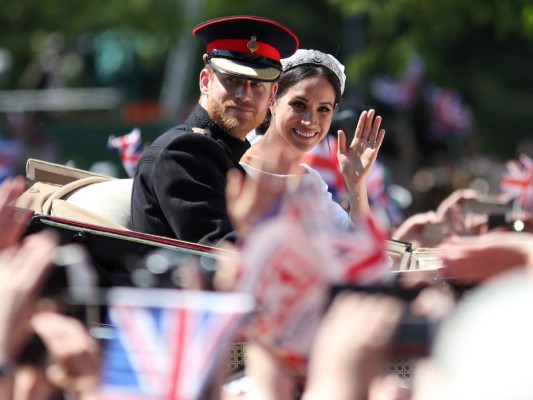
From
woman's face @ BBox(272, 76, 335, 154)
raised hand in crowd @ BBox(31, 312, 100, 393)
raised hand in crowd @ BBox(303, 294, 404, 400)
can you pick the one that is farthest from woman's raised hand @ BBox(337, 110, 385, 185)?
raised hand in crowd @ BBox(303, 294, 404, 400)

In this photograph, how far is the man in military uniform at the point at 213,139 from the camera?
4250 mm

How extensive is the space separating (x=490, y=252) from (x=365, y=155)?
2902 mm

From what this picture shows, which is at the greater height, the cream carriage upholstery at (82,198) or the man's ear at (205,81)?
the man's ear at (205,81)

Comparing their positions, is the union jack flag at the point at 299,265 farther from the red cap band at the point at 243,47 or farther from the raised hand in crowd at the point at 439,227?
the raised hand in crowd at the point at 439,227

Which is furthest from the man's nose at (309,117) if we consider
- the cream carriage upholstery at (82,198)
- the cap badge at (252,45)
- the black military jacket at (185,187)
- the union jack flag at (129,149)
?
the union jack flag at (129,149)

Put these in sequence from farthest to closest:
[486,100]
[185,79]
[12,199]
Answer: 1. [486,100]
2. [185,79]
3. [12,199]

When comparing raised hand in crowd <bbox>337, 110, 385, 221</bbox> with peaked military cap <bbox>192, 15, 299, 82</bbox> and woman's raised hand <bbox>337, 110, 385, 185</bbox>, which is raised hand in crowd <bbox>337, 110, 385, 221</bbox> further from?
peaked military cap <bbox>192, 15, 299, 82</bbox>

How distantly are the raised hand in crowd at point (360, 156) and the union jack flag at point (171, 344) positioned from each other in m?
2.77

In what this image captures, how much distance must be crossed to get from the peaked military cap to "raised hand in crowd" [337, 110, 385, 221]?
51 cm

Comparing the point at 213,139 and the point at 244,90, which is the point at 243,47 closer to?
the point at 244,90

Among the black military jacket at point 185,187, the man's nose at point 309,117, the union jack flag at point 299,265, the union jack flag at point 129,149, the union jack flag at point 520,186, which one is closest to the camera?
the union jack flag at point 299,265

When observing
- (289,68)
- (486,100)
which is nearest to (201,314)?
(289,68)

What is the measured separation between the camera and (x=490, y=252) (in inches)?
Result: 94.1

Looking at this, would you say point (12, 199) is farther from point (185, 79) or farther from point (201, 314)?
point (185, 79)
